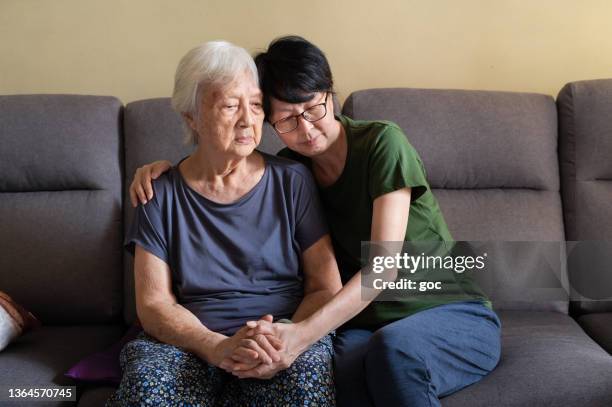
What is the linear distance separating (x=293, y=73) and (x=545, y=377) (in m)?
0.93

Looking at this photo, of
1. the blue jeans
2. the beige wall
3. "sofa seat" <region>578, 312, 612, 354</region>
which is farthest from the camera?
the beige wall

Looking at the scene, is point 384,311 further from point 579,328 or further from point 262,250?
point 579,328

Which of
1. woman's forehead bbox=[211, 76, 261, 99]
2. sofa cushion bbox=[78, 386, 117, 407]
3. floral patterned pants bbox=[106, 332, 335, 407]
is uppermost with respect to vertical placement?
woman's forehead bbox=[211, 76, 261, 99]

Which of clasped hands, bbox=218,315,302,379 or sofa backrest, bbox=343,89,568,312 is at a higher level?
sofa backrest, bbox=343,89,568,312

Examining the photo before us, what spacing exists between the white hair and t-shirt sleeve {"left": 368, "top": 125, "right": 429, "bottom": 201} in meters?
0.36

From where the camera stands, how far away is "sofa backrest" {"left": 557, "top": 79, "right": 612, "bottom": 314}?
212cm

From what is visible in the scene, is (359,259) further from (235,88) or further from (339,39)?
(339,39)

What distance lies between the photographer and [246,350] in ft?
4.97

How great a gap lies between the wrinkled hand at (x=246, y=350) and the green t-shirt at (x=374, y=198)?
0.35 m

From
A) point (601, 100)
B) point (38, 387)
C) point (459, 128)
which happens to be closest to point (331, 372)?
point (38, 387)

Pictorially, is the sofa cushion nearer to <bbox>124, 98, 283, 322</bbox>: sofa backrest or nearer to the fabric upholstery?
<bbox>124, 98, 283, 322</bbox>: sofa backrest

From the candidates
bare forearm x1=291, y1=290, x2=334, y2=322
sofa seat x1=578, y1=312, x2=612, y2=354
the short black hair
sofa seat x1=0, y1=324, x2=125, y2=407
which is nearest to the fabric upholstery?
sofa seat x1=578, y1=312, x2=612, y2=354

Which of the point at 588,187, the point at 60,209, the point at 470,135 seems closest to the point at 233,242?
the point at 60,209

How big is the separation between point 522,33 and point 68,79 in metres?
1.65
